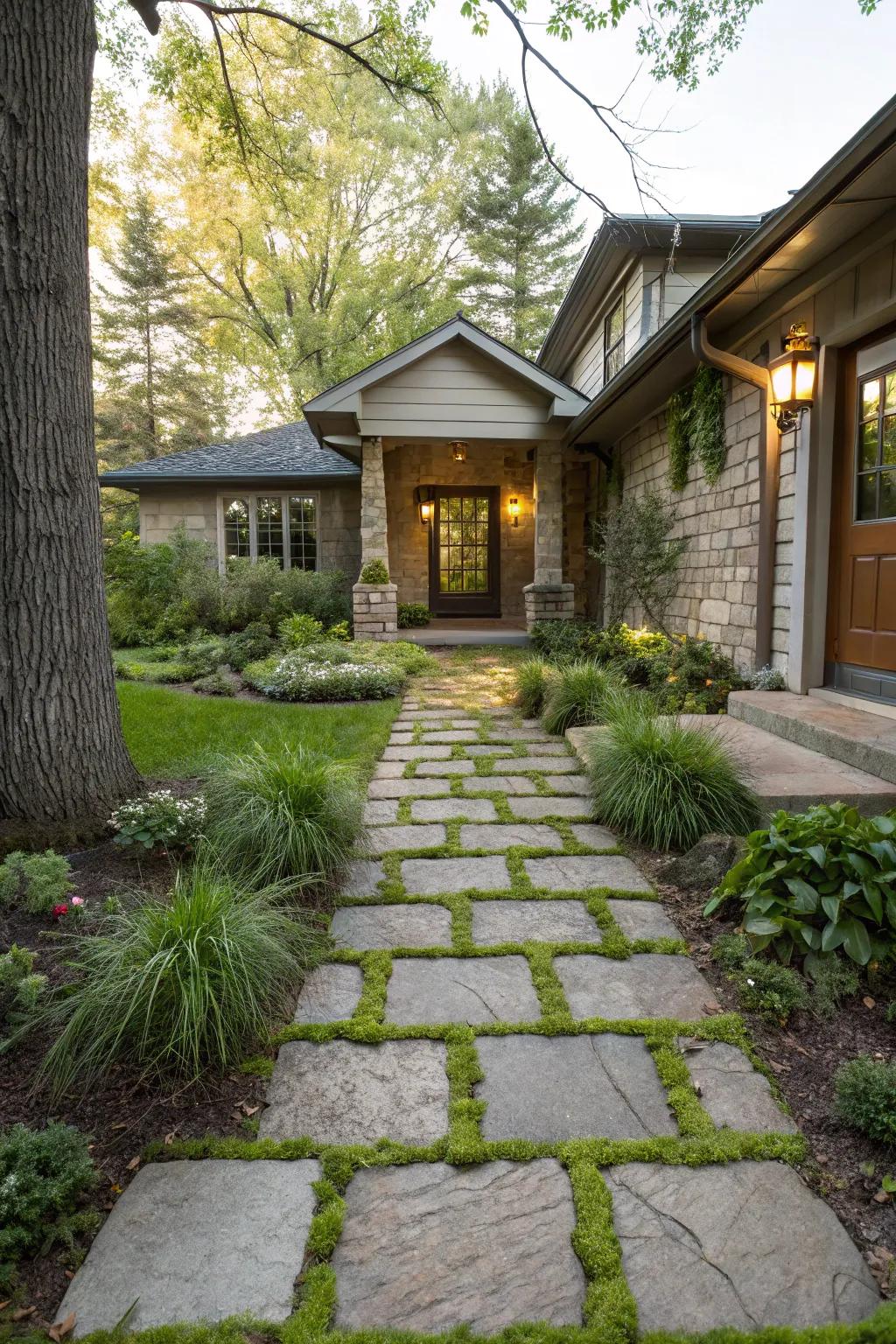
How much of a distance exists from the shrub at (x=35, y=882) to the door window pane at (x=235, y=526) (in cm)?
1049

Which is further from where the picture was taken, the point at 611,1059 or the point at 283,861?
the point at 283,861

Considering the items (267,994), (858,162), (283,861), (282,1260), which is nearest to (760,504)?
(858,162)

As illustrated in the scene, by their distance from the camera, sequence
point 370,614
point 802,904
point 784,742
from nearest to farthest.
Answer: point 802,904
point 784,742
point 370,614

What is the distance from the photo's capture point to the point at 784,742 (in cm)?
412

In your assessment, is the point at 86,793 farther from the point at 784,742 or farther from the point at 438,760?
the point at 784,742

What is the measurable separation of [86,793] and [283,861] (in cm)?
94

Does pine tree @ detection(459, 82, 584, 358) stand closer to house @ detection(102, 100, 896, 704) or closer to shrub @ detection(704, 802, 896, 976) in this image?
house @ detection(102, 100, 896, 704)

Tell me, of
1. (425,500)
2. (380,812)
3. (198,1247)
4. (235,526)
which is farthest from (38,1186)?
(235,526)

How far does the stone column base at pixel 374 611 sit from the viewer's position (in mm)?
9555

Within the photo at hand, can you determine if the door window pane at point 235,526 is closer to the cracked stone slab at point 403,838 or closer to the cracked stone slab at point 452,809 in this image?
the cracked stone slab at point 452,809

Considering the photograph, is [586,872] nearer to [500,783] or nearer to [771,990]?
[771,990]

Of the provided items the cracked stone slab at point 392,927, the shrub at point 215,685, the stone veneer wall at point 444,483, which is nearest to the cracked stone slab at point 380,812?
the cracked stone slab at point 392,927

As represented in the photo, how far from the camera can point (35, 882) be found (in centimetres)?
249

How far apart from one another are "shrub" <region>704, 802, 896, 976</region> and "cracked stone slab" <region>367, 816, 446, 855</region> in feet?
4.94
